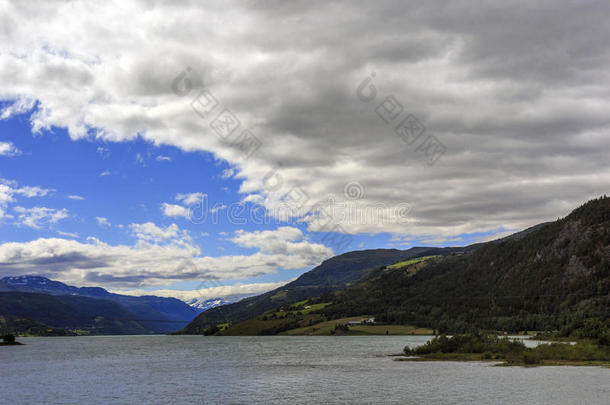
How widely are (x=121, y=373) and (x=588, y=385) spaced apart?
11418cm

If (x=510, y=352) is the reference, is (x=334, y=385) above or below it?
below

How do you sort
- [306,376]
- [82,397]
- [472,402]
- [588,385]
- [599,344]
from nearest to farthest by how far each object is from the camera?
[472,402] → [588,385] → [82,397] → [306,376] → [599,344]

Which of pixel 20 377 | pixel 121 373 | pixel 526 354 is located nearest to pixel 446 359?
pixel 526 354

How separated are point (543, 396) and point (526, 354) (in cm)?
5208

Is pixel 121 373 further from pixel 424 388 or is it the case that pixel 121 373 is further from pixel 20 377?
pixel 424 388

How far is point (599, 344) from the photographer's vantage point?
13138 centimetres

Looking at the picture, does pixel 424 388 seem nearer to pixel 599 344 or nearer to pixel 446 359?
pixel 446 359

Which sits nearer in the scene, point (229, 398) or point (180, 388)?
point (229, 398)

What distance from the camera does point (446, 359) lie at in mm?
140000

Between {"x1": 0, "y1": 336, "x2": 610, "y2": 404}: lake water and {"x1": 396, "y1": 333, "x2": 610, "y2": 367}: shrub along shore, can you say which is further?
{"x1": 396, "y1": 333, "x2": 610, "y2": 367}: shrub along shore

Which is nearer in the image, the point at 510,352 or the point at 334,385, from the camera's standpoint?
the point at 334,385


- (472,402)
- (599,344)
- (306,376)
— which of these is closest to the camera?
(472,402)

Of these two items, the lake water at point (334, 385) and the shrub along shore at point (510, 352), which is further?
the shrub along shore at point (510, 352)

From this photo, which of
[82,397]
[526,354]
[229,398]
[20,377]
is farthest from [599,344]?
[20,377]
